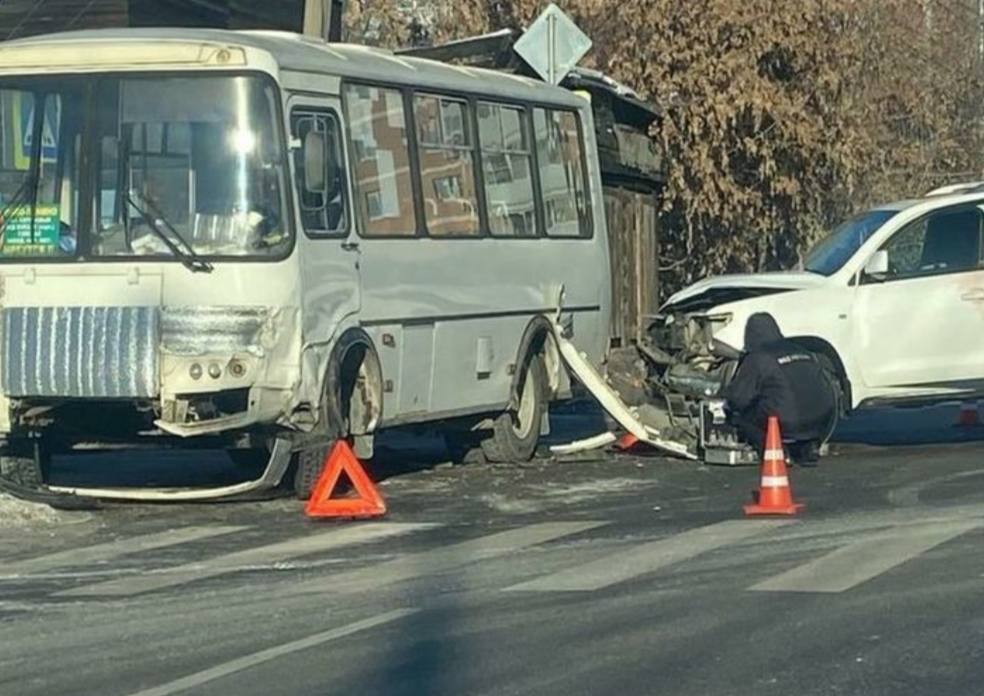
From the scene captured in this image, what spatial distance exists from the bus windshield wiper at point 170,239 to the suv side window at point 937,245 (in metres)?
6.53

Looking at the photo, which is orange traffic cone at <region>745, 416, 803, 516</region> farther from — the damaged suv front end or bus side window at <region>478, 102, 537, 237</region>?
bus side window at <region>478, 102, 537, 237</region>

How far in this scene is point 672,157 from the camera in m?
25.9

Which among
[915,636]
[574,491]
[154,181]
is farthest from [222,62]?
[915,636]

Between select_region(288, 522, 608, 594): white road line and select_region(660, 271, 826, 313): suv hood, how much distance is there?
15.6 ft

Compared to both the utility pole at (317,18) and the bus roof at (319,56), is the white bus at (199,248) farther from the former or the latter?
the utility pole at (317,18)

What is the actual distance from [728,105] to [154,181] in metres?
12.2

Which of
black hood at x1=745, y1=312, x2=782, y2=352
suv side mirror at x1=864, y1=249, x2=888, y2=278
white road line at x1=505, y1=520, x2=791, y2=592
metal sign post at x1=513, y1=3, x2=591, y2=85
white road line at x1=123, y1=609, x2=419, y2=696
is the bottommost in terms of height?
white road line at x1=123, y1=609, x2=419, y2=696

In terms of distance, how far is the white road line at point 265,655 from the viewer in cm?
841

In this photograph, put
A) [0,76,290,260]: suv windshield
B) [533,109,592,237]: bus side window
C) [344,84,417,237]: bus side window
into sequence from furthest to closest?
[533,109,592,237]: bus side window, [344,84,417,237]: bus side window, [0,76,290,260]: suv windshield

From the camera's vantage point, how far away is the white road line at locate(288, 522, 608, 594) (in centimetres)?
1098

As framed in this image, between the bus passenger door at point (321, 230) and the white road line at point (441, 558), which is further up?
the bus passenger door at point (321, 230)

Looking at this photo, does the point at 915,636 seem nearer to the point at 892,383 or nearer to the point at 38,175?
the point at 38,175

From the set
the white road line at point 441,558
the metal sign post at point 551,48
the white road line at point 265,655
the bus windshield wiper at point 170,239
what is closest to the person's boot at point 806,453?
the white road line at point 441,558

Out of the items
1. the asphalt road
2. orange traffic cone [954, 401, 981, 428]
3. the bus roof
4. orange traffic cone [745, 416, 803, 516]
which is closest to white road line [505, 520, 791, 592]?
the asphalt road
